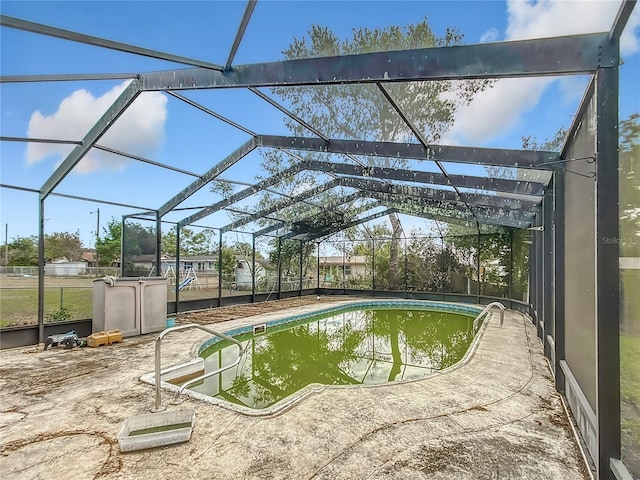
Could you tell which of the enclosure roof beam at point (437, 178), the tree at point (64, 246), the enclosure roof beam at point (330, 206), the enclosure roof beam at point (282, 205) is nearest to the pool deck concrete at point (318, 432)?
the tree at point (64, 246)

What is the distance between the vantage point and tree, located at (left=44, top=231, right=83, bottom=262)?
597 centimetres

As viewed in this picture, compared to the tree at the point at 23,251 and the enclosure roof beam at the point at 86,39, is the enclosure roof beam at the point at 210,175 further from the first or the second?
the enclosure roof beam at the point at 86,39

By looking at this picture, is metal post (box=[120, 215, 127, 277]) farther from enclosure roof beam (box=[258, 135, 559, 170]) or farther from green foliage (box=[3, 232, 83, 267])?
enclosure roof beam (box=[258, 135, 559, 170])

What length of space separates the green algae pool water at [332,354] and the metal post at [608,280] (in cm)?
272

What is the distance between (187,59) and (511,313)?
32.7ft

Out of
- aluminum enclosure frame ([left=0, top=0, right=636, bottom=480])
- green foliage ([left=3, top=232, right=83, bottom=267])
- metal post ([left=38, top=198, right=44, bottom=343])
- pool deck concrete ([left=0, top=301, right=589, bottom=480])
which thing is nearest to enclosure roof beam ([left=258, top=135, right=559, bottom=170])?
aluminum enclosure frame ([left=0, top=0, right=636, bottom=480])

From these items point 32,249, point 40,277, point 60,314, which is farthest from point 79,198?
point 60,314

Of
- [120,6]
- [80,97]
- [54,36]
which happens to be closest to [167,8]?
[120,6]

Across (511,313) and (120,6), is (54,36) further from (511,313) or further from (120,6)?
(511,313)

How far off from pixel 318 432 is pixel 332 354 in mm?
3683

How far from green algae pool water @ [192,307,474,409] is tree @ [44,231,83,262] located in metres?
3.32

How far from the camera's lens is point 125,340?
19.3ft

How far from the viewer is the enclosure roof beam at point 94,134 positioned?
4258mm

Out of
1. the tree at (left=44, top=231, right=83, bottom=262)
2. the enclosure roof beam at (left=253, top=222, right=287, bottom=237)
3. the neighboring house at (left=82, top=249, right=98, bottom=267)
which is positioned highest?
the enclosure roof beam at (left=253, top=222, right=287, bottom=237)
